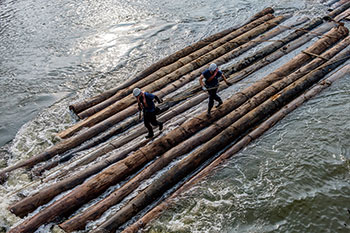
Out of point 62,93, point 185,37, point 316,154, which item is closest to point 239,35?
point 185,37

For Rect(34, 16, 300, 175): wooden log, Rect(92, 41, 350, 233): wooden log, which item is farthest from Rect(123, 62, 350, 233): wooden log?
Rect(34, 16, 300, 175): wooden log

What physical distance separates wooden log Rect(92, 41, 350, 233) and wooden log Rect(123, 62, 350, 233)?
0.33 metres

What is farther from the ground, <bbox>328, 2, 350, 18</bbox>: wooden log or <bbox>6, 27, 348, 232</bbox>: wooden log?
<bbox>328, 2, 350, 18</bbox>: wooden log

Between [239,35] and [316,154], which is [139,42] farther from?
[316,154]

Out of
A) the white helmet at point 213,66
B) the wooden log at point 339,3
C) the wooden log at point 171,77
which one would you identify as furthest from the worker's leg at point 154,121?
the wooden log at point 339,3

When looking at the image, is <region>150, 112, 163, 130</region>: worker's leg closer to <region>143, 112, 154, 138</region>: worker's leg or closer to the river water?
<region>143, 112, 154, 138</region>: worker's leg

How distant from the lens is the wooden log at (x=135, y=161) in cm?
865

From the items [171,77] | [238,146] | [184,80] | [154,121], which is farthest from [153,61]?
[238,146]

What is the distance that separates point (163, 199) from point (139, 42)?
1487cm

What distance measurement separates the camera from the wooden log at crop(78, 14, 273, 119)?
1361 centimetres

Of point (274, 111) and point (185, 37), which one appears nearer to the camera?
point (274, 111)

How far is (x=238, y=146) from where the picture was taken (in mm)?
10359

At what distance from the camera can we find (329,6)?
67.6 ft

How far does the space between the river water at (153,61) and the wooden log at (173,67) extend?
157cm
